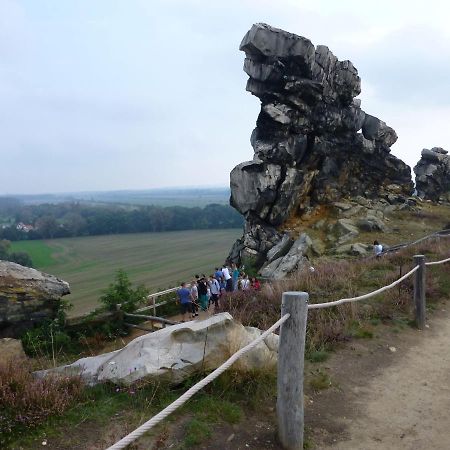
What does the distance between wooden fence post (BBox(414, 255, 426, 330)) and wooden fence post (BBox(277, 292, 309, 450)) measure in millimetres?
4660

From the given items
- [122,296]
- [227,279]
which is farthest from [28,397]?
[227,279]

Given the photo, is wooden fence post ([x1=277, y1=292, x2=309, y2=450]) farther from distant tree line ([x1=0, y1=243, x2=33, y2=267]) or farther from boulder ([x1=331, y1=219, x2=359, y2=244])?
distant tree line ([x1=0, y1=243, x2=33, y2=267])

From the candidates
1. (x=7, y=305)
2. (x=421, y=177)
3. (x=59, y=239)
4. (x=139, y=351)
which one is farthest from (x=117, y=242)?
(x=139, y=351)

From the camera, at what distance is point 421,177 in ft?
127

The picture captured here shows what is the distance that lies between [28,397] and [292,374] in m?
2.62

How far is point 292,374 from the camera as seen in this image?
13.7ft

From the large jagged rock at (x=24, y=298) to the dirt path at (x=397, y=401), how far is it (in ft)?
32.8

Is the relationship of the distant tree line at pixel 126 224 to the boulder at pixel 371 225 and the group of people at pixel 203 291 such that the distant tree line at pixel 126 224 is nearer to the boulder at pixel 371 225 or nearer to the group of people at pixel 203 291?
the boulder at pixel 371 225

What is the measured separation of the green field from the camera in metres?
59.1

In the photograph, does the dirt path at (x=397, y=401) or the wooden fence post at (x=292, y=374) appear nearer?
the wooden fence post at (x=292, y=374)

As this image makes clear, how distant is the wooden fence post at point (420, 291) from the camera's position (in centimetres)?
802

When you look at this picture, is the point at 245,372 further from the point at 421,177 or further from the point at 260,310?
the point at 421,177

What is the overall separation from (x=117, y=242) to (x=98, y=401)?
9868 centimetres

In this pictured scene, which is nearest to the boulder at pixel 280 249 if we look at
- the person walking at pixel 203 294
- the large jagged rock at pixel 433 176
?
the person walking at pixel 203 294
